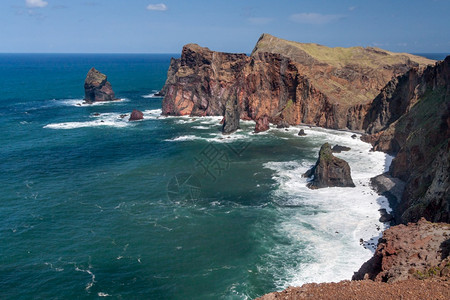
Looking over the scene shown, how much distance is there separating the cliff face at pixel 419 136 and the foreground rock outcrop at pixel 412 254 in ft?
25.1

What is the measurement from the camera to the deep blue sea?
46312 millimetres

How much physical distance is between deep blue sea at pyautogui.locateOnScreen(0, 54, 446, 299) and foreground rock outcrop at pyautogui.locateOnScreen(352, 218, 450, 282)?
10.4 m

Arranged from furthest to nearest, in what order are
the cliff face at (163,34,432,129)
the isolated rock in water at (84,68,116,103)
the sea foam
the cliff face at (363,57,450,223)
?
the isolated rock in water at (84,68,116,103) → the cliff face at (163,34,432,129) → the cliff face at (363,57,450,223) → the sea foam

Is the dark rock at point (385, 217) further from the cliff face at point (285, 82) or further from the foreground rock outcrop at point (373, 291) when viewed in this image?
the cliff face at point (285, 82)

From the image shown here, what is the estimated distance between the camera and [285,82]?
136m

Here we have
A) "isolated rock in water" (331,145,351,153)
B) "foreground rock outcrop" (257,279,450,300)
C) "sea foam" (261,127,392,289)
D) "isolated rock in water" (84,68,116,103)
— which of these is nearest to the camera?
"foreground rock outcrop" (257,279,450,300)

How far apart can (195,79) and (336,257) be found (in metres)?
114

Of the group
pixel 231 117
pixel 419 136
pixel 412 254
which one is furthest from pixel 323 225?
pixel 231 117

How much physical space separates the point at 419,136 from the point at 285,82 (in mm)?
72398

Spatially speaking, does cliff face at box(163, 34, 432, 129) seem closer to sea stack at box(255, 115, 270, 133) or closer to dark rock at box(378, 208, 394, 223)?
sea stack at box(255, 115, 270, 133)

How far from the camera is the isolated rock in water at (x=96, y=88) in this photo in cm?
17962

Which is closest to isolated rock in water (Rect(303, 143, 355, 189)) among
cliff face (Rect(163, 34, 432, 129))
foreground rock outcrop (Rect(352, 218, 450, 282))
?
foreground rock outcrop (Rect(352, 218, 450, 282))

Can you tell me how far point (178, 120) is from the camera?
5714 inches

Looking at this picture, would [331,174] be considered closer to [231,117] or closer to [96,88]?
[231,117]
